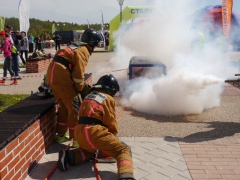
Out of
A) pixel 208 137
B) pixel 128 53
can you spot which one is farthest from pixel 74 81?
pixel 128 53

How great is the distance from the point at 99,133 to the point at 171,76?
3.54 m

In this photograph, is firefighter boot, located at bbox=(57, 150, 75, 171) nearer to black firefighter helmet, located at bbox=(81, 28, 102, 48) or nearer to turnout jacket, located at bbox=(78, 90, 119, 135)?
turnout jacket, located at bbox=(78, 90, 119, 135)

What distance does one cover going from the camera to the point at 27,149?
3342 mm

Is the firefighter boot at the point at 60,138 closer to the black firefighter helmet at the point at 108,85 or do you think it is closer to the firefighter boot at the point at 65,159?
the firefighter boot at the point at 65,159

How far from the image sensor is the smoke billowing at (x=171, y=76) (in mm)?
6211

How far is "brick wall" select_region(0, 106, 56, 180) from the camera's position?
110 inches

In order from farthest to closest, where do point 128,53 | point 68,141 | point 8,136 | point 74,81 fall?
point 128,53 < point 68,141 < point 74,81 < point 8,136

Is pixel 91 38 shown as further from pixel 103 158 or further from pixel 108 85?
pixel 103 158

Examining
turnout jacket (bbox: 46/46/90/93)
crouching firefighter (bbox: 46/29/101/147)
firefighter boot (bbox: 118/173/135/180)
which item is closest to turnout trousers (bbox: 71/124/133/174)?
firefighter boot (bbox: 118/173/135/180)

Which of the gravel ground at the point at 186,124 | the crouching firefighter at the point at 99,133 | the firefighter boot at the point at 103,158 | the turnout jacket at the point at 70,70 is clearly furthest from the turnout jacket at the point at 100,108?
the gravel ground at the point at 186,124

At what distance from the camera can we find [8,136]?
9.50 feet

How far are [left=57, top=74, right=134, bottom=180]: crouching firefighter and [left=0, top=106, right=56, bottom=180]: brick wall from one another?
37cm

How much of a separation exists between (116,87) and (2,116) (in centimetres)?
155

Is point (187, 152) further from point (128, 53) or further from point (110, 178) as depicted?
point (128, 53)
